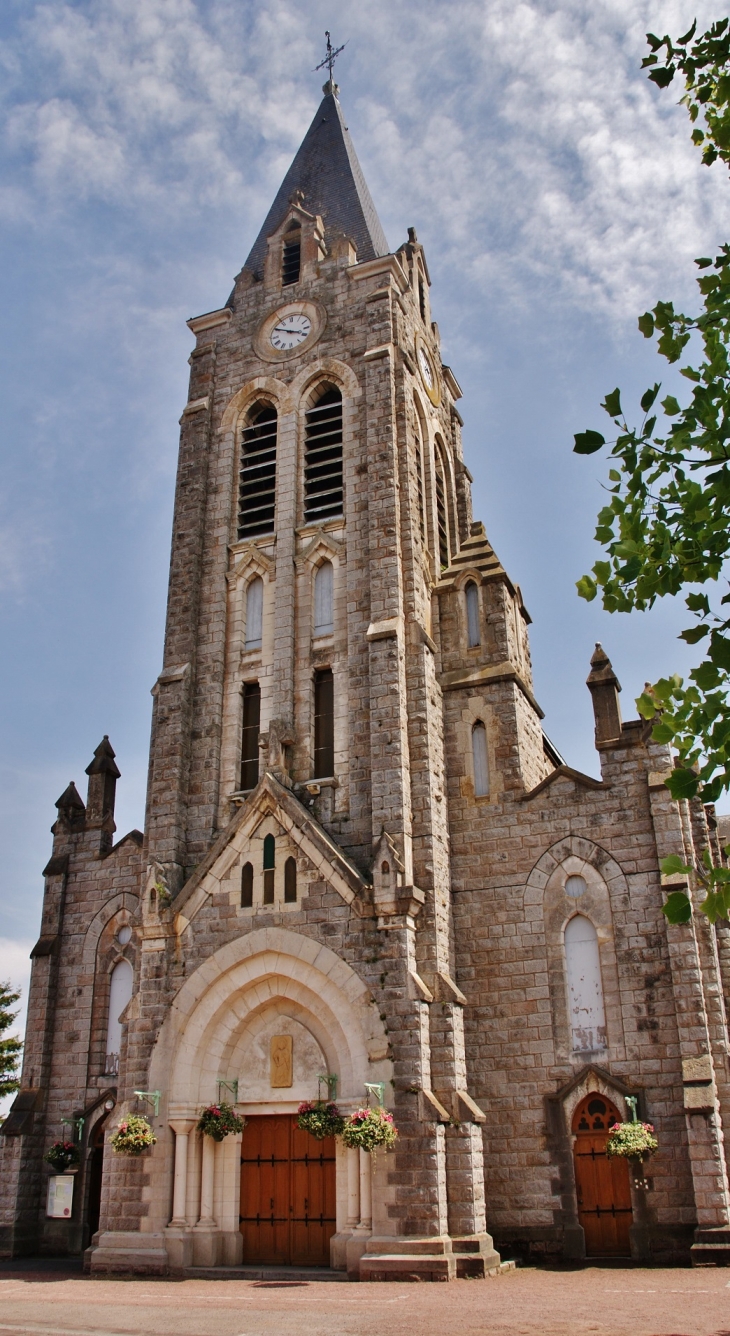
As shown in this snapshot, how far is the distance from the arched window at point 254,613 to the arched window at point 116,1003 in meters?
7.41

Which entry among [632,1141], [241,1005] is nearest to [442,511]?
[241,1005]

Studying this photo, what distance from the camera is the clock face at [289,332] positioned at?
88.4ft

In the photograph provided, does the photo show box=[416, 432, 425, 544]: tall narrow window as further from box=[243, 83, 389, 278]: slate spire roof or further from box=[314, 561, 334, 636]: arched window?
box=[243, 83, 389, 278]: slate spire roof

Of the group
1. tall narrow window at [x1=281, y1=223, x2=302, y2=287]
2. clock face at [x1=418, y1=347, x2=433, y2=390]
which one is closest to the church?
tall narrow window at [x1=281, y1=223, x2=302, y2=287]

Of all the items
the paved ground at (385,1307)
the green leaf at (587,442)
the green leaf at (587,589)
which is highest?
the green leaf at (587,442)

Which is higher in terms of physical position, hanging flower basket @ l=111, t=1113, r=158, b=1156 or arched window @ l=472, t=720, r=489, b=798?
arched window @ l=472, t=720, r=489, b=798

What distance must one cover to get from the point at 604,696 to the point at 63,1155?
13.9 meters

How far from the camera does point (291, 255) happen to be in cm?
2886

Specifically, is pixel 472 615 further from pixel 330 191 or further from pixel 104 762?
pixel 330 191

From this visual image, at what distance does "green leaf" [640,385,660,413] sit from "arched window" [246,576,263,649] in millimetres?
16656

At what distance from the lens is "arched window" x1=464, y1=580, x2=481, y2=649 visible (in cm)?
2462

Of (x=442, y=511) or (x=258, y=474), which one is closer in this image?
(x=258, y=474)

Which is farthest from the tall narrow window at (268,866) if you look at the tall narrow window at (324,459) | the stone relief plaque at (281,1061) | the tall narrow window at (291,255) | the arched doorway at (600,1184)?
the tall narrow window at (291,255)

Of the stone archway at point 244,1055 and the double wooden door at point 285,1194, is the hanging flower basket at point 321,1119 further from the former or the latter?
the double wooden door at point 285,1194
